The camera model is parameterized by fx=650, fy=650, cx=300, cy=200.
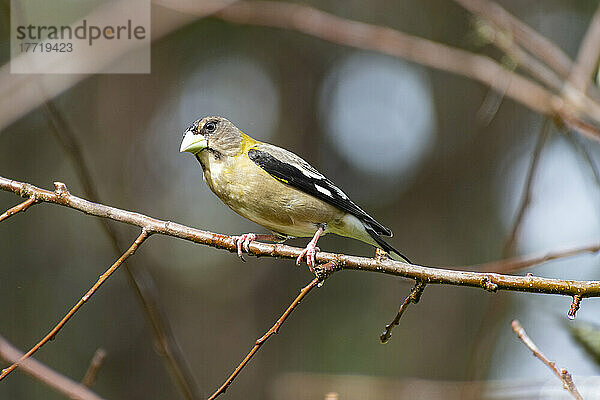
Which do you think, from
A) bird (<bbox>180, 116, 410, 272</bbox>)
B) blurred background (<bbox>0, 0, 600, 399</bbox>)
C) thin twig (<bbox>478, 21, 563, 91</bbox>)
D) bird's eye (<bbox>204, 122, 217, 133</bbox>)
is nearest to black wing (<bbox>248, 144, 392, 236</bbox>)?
bird (<bbox>180, 116, 410, 272</bbox>)

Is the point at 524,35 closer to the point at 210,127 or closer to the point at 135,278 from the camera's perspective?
the point at 210,127

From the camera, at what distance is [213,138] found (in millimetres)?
3650

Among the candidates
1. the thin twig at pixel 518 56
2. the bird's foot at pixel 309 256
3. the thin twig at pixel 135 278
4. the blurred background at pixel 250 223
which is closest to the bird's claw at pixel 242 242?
the bird's foot at pixel 309 256

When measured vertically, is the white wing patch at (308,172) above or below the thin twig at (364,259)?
above

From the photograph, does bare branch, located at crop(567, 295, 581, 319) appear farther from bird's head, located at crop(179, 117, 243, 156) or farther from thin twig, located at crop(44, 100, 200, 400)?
bird's head, located at crop(179, 117, 243, 156)

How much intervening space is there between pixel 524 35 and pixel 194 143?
6.86 ft

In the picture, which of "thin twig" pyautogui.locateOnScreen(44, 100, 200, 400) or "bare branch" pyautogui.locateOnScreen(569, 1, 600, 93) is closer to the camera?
"thin twig" pyautogui.locateOnScreen(44, 100, 200, 400)

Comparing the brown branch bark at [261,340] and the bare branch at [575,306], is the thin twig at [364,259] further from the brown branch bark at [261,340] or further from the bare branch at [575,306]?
the brown branch bark at [261,340]

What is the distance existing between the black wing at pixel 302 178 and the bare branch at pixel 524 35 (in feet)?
4.36

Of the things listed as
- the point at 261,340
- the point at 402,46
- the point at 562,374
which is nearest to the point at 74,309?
the point at 261,340

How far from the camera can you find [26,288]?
379 inches

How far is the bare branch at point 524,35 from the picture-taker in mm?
3881

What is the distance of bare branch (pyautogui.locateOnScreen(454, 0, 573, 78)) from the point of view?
12.7 ft

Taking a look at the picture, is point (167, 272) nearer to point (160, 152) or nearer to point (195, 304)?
point (195, 304)
